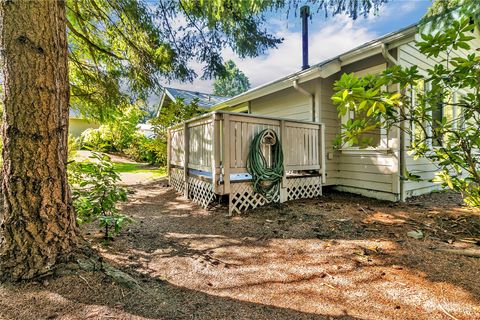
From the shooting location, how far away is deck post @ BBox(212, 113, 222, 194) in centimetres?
414

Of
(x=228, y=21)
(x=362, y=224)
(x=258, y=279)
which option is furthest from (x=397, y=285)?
(x=228, y=21)

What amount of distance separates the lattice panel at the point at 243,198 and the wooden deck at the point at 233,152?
0.02 metres

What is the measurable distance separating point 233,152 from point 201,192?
1261 mm

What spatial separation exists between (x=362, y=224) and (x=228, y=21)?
13.5ft

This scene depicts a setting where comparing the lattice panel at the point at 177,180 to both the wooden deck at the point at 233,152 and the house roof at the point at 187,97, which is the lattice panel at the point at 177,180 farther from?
the house roof at the point at 187,97

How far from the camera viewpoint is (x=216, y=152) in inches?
165

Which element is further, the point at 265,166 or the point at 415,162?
the point at 415,162

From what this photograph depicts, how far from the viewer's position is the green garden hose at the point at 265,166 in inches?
174

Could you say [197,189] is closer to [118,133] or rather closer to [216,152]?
[216,152]

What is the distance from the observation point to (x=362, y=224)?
3715 millimetres

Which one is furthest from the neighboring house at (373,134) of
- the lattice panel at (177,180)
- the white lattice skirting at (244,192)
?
the lattice panel at (177,180)

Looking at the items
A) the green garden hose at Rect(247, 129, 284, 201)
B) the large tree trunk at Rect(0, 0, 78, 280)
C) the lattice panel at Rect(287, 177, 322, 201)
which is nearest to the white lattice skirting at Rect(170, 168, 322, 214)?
the lattice panel at Rect(287, 177, 322, 201)

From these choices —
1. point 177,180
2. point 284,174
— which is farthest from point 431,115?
point 177,180

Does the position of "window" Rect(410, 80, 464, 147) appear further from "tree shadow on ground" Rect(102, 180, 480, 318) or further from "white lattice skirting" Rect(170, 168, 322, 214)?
"white lattice skirting" Rect(170, 168, 322, 214)
